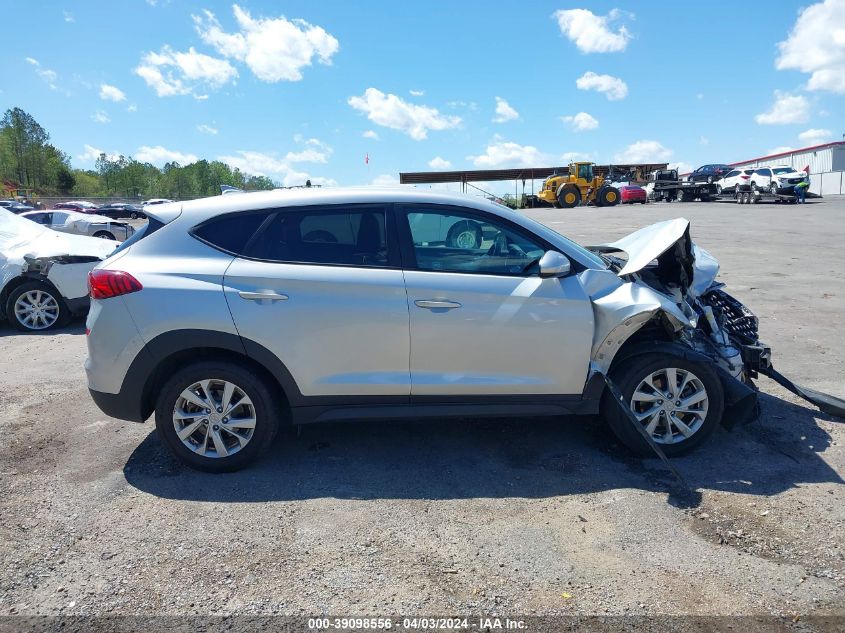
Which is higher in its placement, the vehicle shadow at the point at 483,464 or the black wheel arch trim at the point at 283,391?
the black wheel arch trim at the point at 283,391

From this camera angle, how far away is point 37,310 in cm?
836

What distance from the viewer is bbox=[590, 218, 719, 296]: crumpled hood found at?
4184 mm

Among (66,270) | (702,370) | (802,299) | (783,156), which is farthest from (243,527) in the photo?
(783,156)

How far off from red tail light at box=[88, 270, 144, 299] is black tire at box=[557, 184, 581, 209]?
39.3 m

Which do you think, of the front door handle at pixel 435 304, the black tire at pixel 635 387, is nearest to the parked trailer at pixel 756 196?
the black tire at pixel 635 387

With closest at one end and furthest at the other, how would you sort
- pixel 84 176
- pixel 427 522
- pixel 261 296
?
pixel 427 522, pixel 261 296, pixel 84 176

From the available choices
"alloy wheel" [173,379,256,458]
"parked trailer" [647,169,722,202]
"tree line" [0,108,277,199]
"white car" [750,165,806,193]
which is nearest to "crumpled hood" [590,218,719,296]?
"alloy wheel" [173,379,256,458]

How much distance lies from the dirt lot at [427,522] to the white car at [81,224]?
1981cm

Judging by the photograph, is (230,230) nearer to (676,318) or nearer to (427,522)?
(427,522)

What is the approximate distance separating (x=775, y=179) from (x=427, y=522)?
37.3 metres

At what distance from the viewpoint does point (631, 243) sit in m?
4.91

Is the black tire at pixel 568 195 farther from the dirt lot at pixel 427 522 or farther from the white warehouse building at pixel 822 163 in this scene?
the dirt lot at pixel 427 522

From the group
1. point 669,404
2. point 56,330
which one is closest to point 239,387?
point 669,404

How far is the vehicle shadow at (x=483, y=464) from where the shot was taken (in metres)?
3.76
